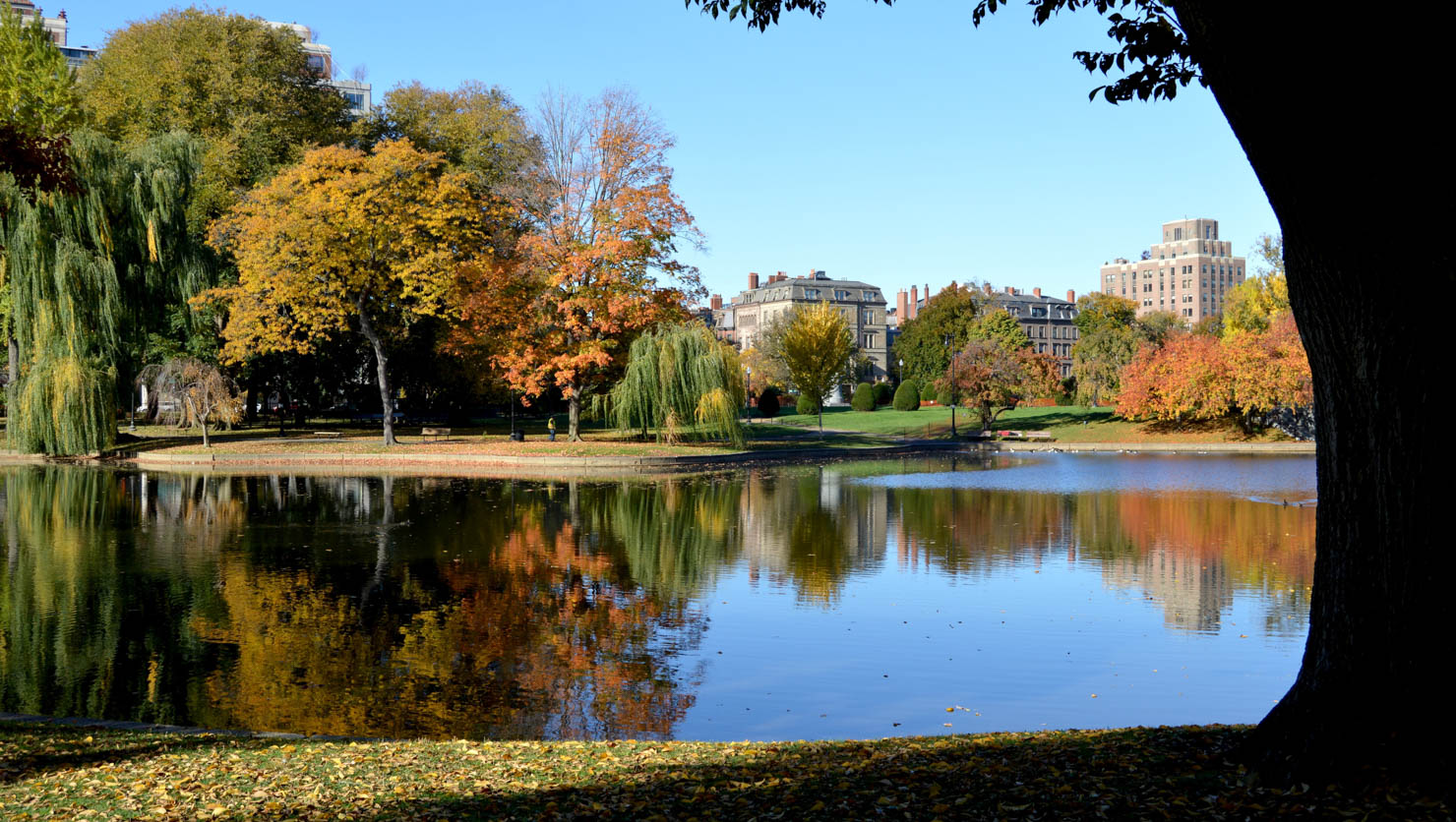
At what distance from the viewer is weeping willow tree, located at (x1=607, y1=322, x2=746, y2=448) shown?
3997 centimetres

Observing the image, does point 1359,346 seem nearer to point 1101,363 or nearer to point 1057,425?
point 1057,425

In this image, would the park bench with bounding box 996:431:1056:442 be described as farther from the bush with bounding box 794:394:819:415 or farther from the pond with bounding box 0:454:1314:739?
the pond with bounding box 0:454:1314:739

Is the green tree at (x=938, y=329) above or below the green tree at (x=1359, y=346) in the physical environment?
above

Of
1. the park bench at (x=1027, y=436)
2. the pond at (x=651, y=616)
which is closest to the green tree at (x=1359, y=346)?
the pond at (x=651, y=616)

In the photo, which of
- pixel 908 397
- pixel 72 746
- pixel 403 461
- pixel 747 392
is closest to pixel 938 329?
pixel 908 397

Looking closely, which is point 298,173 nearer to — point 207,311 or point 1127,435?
point 207,311

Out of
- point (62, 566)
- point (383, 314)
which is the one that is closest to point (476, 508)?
point (62, 566)

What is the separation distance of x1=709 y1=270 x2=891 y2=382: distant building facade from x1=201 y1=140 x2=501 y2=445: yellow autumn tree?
9194cm

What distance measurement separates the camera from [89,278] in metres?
36.3

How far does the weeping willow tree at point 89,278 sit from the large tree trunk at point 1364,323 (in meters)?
35.3

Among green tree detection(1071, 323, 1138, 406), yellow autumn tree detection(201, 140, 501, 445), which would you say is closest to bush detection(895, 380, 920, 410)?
green tree detection(1071, 323, 1138, 406)

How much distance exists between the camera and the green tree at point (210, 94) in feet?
145

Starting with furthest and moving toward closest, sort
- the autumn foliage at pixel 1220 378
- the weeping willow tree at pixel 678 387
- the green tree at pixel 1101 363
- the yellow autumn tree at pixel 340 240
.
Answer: the green tree at pixel 1101 363 → the autumn foliage at pixel 1220 378 → the weeping willow tree at pixel 678 387 → the yellow autumn tree at pixel 340 240

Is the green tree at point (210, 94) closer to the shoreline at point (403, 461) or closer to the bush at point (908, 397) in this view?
the shoreline at point (403, 461)
